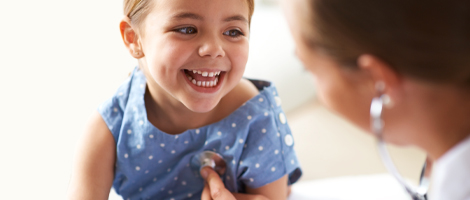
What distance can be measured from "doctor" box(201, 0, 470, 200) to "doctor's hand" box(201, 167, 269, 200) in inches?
17.0

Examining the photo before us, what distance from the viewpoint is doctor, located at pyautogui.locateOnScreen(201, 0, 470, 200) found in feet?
1.81

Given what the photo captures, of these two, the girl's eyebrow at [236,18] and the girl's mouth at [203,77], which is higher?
the girl's eyebrow at [236,18]

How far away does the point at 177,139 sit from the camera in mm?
1096

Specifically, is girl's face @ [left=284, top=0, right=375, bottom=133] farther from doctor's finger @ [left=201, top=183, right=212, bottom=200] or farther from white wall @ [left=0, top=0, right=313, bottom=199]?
white wall @ [left=0, top=0, right=313, bottom=199]

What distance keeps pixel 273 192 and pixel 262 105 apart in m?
0.20

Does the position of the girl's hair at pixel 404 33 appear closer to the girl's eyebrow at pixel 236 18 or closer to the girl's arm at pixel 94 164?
the girl's eyebrow at pixel 236 18

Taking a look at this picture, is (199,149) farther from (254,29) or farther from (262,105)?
(254,29)

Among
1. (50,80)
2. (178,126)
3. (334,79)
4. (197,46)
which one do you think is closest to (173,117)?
(178,126)

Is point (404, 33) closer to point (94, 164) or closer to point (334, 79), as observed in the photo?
point (334, 79)

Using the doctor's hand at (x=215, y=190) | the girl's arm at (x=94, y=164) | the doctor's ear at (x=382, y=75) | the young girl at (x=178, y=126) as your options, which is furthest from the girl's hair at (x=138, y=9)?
the doctor's ear at (x=382, y=75)

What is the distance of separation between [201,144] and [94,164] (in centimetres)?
24

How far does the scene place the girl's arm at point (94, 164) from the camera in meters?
1.09

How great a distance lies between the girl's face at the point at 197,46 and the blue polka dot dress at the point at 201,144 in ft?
0.37

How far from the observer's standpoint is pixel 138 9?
102 cm
